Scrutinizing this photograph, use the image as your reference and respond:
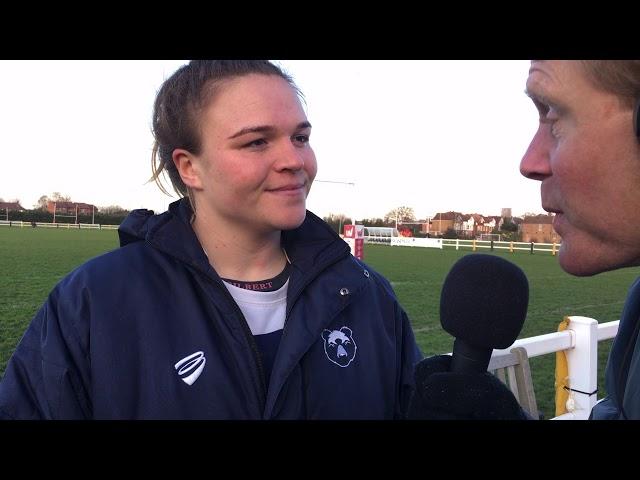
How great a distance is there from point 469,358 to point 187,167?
1.29 metres

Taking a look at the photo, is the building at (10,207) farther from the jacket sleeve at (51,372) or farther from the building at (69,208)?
the jacket sleeve at (51,372)

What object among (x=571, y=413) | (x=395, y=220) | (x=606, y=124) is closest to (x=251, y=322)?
(x=606, y=124)

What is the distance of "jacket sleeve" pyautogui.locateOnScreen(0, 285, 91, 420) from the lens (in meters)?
1.52

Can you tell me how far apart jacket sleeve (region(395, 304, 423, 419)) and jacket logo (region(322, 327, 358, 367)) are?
257 millimetres

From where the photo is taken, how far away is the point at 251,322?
183 centimetres

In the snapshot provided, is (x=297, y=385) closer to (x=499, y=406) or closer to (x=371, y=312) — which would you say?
(x=371, y=312)

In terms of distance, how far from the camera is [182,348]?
65.3 inches

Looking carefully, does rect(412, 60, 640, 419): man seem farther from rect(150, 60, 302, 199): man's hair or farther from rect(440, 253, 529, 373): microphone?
rect(150, 60, 302, 199): man's hair

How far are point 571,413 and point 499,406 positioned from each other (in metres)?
3.34

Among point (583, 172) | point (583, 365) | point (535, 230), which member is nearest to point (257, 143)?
point (583, 172)

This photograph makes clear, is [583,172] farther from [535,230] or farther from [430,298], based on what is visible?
[535,230]

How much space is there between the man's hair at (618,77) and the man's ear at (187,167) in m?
1.36

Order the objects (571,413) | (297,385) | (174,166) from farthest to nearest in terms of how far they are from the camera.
Answer: (571,413) → (174,166) → (297,385)

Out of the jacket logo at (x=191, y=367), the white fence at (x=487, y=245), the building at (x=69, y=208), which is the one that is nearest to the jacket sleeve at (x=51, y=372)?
the jacket logo at (x=191, y=367)
